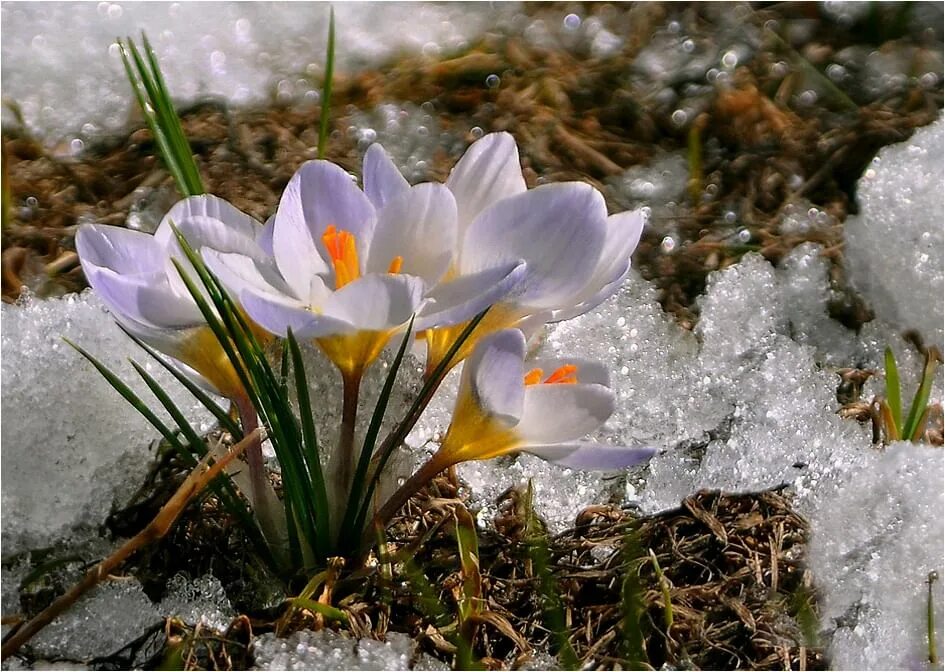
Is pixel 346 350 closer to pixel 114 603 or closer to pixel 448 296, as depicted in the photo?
pixel 448 296

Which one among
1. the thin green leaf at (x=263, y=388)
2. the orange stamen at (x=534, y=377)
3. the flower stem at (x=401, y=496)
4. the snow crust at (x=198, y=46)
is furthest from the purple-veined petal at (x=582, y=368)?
the snow crust at (x=198, y=46)


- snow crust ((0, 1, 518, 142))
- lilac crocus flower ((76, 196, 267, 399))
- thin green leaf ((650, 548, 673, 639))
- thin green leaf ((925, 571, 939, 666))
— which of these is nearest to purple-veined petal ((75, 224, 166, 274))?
lilac crocus flower ((76, 196, 267, 399))

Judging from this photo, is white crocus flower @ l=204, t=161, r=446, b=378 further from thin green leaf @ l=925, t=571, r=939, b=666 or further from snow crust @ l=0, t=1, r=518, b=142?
snow crust @ l=0, t=1, r=518, b=142

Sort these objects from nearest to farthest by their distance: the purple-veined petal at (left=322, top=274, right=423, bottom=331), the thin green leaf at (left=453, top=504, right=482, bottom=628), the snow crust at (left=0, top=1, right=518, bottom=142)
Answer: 1. the purple-veined petal at (left=322, top=274, right=423, bottom=331)
2. the thin green leaf at (left=453, top=504, right=482, bottom=628)
3. the snow crust at (left=0, top=1, right=518, bottom=142)

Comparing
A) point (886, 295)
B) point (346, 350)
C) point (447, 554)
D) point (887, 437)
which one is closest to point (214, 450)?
point (346, 350)

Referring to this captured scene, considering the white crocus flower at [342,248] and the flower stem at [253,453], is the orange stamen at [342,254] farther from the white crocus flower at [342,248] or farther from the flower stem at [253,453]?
the flower stem at [253,453]
